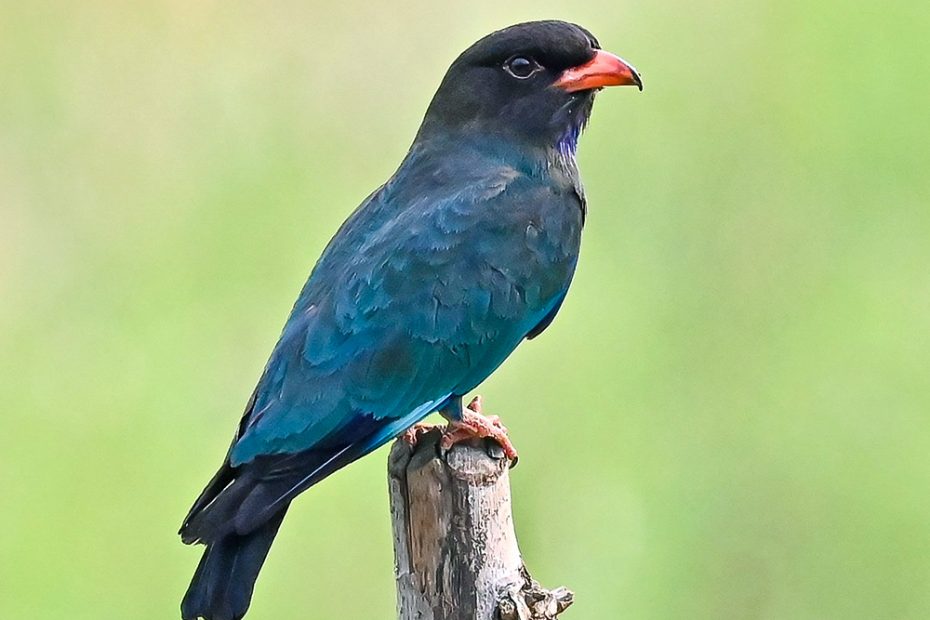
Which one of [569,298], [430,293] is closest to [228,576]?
[430,293]

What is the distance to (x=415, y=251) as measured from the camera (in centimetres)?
371

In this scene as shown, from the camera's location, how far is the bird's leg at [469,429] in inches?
139

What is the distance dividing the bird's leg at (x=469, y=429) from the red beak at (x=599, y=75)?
0.90 meters

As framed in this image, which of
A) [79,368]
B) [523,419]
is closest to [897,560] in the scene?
[523,419]

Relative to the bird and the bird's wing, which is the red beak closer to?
the bird

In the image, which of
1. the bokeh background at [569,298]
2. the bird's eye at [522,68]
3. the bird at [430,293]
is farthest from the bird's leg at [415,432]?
the bokeh background at [569,298]

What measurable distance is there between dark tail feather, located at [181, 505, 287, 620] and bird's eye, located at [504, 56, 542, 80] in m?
1.39

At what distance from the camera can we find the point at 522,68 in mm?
4051

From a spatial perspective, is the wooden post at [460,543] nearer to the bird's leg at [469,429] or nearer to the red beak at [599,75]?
the bird's leg at [469,429]

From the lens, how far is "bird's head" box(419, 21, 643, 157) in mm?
3984

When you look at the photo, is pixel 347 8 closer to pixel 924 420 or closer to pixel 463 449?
pixel 924 420

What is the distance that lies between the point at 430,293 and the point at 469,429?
339 millimetres

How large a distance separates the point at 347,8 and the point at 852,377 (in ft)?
8.62

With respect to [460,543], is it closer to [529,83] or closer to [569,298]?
[529,83]
